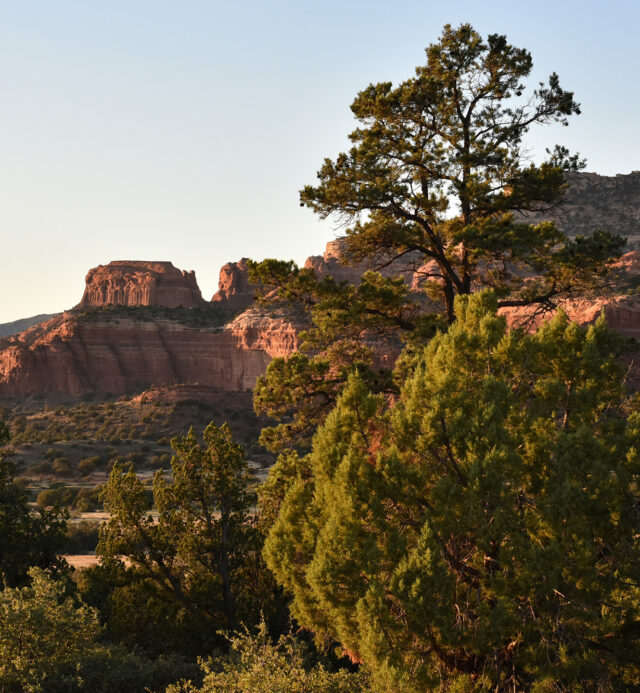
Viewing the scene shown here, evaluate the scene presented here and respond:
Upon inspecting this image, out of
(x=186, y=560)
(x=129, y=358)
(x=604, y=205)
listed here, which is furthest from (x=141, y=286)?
(x=186, y=560)

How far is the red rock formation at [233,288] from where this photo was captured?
129m

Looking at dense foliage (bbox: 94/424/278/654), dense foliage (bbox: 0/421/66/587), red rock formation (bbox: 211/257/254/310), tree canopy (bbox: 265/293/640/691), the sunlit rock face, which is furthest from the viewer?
red rock formation (bbox: 211/257/254/310)

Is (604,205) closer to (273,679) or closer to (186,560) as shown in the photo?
(186,560)

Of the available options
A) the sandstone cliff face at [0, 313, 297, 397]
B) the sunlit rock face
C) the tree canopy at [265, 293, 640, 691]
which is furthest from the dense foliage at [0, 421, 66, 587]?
the sandstone cliff face at [0, 313, 297, 397]

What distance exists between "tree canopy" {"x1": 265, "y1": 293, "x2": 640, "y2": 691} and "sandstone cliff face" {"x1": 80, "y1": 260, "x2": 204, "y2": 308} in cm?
11831

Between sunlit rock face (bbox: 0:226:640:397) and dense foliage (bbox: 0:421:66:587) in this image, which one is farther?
sunlit rock face (bbox: 0:226:640:397)

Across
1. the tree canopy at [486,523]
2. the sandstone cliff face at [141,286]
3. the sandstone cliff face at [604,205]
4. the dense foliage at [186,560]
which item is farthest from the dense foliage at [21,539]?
the sandstone cliff face at [141,286]

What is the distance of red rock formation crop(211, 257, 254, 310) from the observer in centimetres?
12862

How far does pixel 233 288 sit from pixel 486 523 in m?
124

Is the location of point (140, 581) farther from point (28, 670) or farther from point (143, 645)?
point (28, 670)

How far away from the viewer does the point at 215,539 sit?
1711 cm

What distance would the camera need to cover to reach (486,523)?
9.34 metres

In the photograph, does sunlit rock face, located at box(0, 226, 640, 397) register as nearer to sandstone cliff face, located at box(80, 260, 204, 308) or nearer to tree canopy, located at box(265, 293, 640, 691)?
sandstone cliff face, located at box(80, 260, 204, 308)

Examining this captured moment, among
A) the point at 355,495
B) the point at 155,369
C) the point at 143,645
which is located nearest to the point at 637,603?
the point at 355,495
